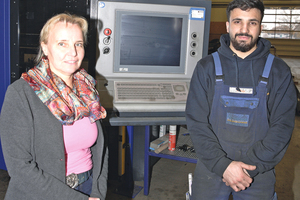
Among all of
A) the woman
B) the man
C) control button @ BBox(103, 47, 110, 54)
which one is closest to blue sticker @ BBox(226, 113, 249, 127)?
the man

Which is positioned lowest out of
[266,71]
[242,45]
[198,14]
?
[266,71]

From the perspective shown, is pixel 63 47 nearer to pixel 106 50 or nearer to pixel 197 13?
pixel 106 50

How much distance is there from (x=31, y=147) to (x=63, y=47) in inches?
15.6

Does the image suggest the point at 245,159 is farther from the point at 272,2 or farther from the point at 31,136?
the point at 272,2

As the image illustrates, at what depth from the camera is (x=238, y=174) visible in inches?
45.3

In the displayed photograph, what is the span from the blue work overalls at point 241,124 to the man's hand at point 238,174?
0.06 m

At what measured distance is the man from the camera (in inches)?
46.5

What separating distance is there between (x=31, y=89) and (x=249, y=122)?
920 mm

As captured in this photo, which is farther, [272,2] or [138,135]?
[272,2]

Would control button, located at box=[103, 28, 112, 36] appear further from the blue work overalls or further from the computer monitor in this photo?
the blue work overalls

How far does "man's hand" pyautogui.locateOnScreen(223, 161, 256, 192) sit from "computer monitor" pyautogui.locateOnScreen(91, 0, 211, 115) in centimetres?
67

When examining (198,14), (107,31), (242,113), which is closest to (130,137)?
(107,31)

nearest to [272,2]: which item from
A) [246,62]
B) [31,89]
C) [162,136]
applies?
[162,136]

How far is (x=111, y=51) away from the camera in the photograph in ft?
6.04
